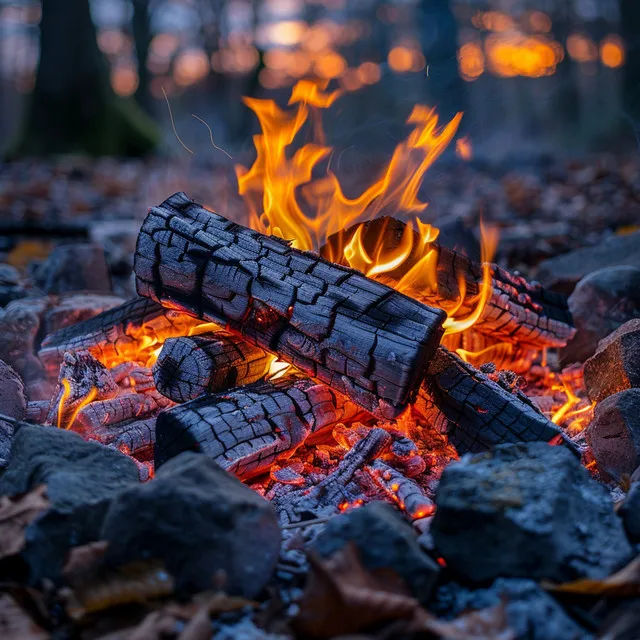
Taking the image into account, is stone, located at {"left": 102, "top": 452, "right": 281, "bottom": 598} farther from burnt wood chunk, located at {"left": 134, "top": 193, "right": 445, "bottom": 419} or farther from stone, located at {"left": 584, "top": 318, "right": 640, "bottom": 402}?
stone, located at {"left": 584, "top": 318, "right": 640, "bottom": 402}

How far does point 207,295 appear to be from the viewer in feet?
9.65

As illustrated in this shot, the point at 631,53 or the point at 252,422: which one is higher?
the point at 631,53

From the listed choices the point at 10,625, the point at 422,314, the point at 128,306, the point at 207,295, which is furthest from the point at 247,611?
the point at 128,306

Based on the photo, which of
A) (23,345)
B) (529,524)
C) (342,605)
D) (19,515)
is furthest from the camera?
(23,345)

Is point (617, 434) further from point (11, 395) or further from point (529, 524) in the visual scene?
point (11, 395)

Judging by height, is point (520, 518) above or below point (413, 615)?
above

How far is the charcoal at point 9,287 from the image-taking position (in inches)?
166

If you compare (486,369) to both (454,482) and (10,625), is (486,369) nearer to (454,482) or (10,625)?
(454,482)

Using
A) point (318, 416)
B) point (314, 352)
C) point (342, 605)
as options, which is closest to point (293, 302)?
point (314, 352)

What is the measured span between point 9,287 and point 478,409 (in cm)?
314

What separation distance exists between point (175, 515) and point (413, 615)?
0.65m

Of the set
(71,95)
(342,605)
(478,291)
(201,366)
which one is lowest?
(342,605)

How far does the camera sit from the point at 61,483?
6.52 feet

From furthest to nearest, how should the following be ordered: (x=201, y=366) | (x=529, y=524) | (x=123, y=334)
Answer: (x=123, y=334), (x=201, y=366), (x=529, y=524)
